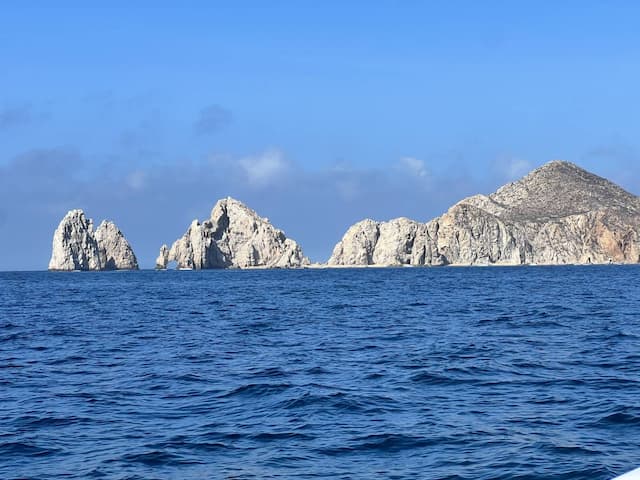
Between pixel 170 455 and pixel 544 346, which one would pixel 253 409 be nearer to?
pixel 170 455

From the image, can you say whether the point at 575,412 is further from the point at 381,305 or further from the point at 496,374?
the point at 381,305

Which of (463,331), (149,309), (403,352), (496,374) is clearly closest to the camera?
(496,374)

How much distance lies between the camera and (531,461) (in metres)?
16.0

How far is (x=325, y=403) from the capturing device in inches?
868

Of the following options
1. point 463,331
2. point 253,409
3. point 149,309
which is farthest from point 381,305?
point 253,409

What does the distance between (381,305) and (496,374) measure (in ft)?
143

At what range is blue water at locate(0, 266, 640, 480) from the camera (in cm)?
1612

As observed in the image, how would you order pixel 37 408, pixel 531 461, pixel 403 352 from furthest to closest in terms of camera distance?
pixel 403 352
pixel 37 408
pixel 531 461

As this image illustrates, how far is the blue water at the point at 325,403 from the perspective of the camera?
16.1 meters

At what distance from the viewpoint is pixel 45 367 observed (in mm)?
30547

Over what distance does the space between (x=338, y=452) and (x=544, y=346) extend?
19.9 m

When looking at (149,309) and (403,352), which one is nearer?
(403,352)

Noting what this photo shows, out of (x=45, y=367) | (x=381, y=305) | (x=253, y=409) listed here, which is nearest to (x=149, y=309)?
(x=381, y=305)

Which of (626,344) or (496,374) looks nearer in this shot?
(496,374)
